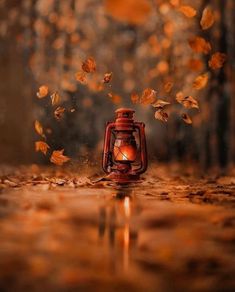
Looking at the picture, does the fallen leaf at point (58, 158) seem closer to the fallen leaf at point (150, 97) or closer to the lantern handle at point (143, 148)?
the fallen leaf at point (150, 97)

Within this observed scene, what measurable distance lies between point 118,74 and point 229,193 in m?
3.32

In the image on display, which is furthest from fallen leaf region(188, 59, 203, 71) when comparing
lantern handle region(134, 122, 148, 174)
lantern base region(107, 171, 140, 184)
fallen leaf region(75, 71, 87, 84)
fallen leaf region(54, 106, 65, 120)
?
lantern base region(107, 171, 140, 184)

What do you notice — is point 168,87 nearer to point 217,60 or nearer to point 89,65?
point 217,60

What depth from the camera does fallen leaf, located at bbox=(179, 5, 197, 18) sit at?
15.6 feet

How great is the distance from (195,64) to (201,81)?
0.23m

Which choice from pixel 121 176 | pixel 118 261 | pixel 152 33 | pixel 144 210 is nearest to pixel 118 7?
pixel 152 33

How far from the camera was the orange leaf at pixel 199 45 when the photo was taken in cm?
471

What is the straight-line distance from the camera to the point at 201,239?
4.97ft

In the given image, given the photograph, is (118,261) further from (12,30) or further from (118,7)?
(12,30)

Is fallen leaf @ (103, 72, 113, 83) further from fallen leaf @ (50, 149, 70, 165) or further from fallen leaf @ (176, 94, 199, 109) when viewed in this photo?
fallen leaf @ (50, 149, 70, 165)

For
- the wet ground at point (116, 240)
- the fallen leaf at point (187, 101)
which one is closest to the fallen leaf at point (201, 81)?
the fallen leaf at point (187, 101)

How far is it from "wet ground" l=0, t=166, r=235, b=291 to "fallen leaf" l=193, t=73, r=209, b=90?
7.23 feet

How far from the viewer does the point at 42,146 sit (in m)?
5.34

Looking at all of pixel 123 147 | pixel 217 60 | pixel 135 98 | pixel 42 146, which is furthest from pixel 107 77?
pixel 123 147
